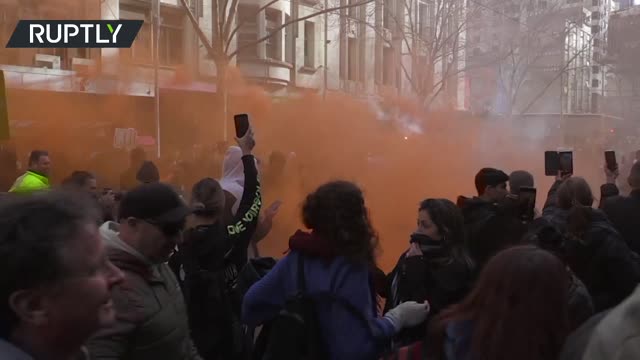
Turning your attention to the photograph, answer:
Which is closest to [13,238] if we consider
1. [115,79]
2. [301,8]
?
[115,79]

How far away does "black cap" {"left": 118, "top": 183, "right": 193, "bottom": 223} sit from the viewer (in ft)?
8.85

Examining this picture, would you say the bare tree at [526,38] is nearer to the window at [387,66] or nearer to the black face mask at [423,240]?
the window at [387,66]

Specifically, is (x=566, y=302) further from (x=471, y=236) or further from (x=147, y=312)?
(x=471, y=236)

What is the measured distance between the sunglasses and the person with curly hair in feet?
1.67

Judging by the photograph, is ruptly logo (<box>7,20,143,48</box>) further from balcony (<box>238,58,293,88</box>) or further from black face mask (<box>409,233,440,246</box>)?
balcony (<box>238,58,293,88</box>)

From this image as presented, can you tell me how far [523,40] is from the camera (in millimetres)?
33188

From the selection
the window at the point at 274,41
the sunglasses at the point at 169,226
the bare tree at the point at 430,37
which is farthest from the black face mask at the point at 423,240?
the window at the point at 274,41

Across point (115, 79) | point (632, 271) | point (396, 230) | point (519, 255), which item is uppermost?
point (115, 79)

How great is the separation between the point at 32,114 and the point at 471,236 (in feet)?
50.5

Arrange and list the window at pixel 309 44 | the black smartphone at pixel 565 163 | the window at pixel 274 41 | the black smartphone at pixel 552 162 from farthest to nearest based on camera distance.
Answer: the window at pixel 309 44 → the window at pixel 274 41 → the black smartphone at pixel 552 162 → the black smartphone at pixel 565 163

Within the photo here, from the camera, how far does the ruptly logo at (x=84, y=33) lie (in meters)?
9.70

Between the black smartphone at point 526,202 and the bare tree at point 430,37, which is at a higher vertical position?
the bare tree at point 430,37

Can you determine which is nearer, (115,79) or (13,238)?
(13,238)

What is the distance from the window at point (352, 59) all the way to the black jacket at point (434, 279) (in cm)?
2927
